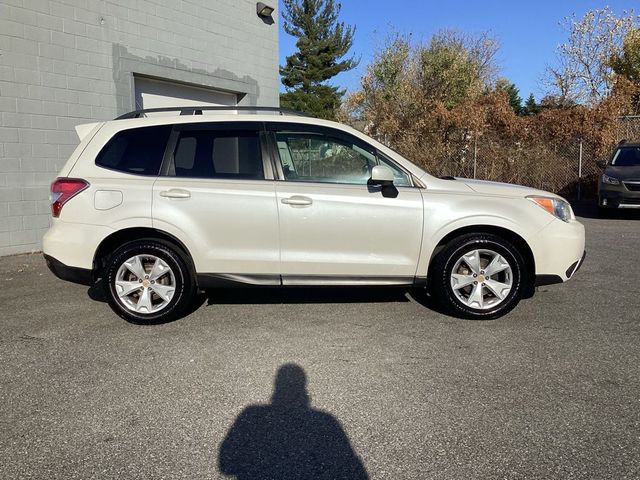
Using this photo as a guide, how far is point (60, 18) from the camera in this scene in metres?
7.81

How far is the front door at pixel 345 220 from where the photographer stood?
4441mm

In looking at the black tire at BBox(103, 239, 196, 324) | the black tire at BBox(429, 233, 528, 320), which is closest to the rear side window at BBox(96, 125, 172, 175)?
the black tire at BBox(103, 239, 196, 324)

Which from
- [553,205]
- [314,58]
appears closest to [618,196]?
[553,205]

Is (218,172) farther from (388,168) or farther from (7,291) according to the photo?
(7,291)

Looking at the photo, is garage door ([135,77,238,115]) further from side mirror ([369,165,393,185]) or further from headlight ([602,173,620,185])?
headlight ([602,173,620,185])

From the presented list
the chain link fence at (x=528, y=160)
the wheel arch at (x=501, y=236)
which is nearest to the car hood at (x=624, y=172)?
the chain link fence at (x=528, y=160)

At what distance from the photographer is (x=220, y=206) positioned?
445cm

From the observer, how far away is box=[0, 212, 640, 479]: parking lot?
254 cm

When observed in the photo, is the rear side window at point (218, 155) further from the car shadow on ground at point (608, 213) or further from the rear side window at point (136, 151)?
the car shadow on ground at point (608, 213)

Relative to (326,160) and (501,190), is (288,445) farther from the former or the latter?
(501,190)

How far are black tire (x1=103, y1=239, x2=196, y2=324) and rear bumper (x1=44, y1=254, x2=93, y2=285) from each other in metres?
0.17

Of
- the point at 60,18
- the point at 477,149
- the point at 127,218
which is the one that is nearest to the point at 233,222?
the point at 127,218

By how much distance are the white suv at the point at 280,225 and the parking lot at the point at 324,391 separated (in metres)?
0.43

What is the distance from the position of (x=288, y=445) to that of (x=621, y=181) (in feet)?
36.0
